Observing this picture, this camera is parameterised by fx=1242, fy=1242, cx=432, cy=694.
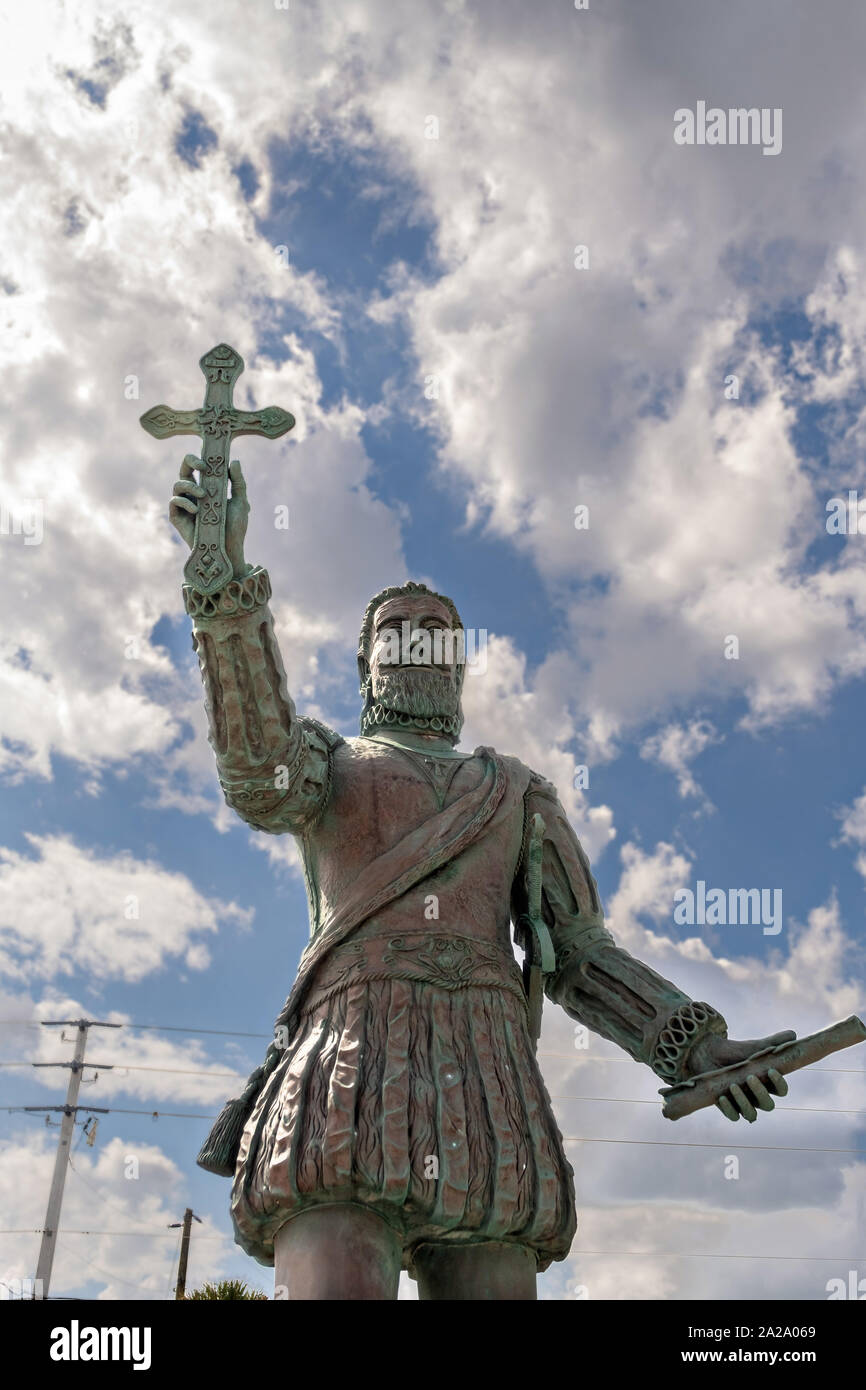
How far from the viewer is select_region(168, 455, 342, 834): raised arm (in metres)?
5.34

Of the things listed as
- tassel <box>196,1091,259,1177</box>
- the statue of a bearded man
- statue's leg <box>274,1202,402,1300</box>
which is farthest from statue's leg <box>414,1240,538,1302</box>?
tassel <box>196,1091,259,1177</box>

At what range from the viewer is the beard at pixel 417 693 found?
21.0 feet

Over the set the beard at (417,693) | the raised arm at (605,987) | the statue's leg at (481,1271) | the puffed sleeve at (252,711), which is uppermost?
the beard at (417,693)

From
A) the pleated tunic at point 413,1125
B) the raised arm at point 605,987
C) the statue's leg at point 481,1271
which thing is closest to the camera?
the pleated tunic at point 413,1125

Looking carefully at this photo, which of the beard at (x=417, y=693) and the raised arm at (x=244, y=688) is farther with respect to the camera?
the beard at (x=417, y=693)

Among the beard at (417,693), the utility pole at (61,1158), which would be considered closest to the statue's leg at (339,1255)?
the beard at (417,693)

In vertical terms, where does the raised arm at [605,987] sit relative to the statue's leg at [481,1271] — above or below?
above

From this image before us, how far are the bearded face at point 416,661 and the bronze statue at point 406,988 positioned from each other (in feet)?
0.05

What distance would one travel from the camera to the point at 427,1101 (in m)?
4.94

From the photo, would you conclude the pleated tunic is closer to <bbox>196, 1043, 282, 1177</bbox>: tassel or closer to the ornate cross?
<bbox>196, 1043, 282, 1177</bbox>: tassel

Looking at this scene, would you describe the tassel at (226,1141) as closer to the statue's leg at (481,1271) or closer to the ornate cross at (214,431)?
the statue's leg at (481,1271)

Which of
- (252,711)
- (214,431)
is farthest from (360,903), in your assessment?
(214,431)
